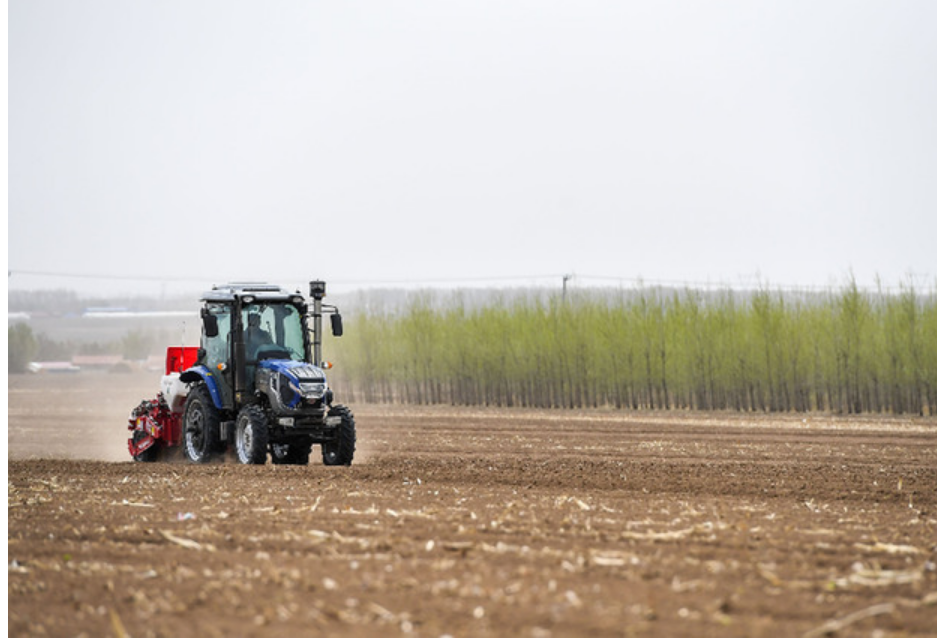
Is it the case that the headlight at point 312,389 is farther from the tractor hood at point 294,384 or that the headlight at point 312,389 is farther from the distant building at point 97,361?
the distant building at point 97,361

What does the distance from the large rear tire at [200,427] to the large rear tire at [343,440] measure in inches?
62.3

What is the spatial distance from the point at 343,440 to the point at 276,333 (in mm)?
1755

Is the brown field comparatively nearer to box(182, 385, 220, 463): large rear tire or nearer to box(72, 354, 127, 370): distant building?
box(182, 385, 220, 463): large rear tire

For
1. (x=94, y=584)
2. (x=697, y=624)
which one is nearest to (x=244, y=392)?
(x=94, y=584)

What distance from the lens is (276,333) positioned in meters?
18.2

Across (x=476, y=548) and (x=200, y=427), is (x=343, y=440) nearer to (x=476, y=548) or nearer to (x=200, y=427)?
(x=200, y=427)

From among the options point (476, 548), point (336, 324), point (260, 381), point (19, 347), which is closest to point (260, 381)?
point (260, 381)

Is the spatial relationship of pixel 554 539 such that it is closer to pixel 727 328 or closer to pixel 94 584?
pixel 94 584

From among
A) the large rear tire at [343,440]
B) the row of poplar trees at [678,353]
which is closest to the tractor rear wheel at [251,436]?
the large rear tire at [343,440]

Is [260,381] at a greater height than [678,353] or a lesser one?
lesser

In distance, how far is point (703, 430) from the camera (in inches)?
1161

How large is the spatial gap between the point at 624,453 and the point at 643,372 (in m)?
20.4

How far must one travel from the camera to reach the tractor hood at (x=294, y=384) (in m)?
17.2

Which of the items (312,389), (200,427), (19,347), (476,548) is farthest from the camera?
(19,347)
